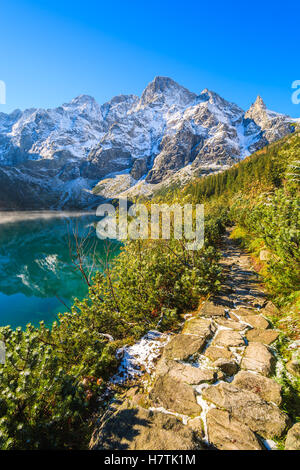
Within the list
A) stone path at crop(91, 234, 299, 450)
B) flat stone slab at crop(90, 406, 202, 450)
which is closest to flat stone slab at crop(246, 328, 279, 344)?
stone path at crop(91, 234, 299, 450)

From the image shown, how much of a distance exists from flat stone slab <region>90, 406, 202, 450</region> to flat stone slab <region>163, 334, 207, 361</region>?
1.34 m

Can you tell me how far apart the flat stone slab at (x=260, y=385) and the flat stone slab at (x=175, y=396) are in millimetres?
797

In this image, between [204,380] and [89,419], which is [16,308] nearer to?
[89,419]

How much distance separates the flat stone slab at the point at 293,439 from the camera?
216 centimetres

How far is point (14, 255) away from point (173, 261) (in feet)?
115

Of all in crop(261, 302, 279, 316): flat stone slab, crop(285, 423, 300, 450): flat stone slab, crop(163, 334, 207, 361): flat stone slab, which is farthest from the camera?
crop(261, 302, 279, 316): flat stone slab

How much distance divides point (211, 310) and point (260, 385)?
265 cm

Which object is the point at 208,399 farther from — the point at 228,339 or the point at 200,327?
the point at 200,327

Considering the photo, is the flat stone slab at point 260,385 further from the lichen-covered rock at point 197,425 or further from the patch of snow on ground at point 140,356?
the patch of snow on ground at point 140,356

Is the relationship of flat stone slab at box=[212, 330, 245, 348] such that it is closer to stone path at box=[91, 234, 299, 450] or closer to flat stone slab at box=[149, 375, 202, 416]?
stone path at box=[91, 234, 299, 450]

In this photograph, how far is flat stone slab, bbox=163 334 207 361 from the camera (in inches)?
159

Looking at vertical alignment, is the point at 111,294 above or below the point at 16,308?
above
